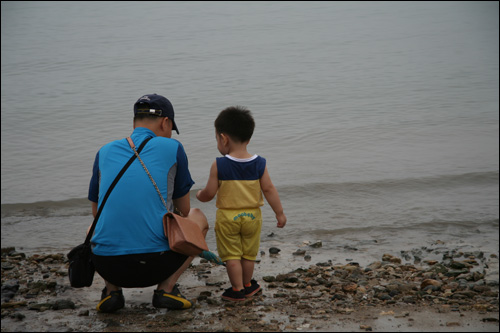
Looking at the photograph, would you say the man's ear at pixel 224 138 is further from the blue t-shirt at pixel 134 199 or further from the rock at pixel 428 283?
the rock at pixel 428 283

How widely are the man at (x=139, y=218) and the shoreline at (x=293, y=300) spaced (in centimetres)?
24

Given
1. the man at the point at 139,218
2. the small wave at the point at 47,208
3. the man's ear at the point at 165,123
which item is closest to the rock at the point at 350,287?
the man at the point at 139,218

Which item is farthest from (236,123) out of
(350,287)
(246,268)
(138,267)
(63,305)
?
(63,305)

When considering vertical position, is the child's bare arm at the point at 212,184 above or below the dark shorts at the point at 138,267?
above

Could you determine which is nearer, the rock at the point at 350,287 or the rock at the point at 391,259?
the rock at the point at 350,287

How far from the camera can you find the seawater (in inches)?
306

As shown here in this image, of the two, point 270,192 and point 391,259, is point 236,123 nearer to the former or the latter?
point 270,192

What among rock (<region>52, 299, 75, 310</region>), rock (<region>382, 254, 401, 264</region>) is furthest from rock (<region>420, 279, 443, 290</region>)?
rock (<region>52, 299, 75, 310</region>)

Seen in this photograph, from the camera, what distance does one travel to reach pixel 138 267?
3568mm

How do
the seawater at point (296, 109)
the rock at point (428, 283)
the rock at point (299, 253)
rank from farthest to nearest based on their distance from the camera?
the seawater at point (296, 109), the rock at point (299, 253), the rock at point (428, 283)

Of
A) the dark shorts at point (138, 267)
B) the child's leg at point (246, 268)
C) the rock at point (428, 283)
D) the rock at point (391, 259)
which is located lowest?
the rock at point (391, 259)

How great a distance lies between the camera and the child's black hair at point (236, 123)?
408 cm

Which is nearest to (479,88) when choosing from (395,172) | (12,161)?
(395,172)

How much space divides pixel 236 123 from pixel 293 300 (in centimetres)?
139
